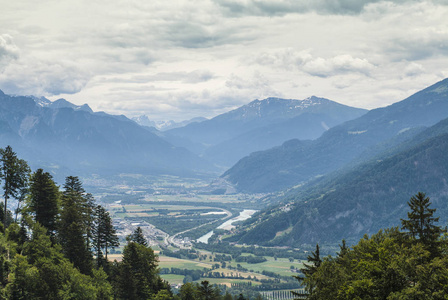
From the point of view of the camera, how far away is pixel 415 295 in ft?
149

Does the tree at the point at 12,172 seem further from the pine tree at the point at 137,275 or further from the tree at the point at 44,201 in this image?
the pine tree at the point at 137,275

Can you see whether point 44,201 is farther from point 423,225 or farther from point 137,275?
point 423,225

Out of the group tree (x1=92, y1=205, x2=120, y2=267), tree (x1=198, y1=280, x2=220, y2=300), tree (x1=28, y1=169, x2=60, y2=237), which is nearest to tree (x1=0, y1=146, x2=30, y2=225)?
tree (x1=28, y1=169, x2=60, y2=237)

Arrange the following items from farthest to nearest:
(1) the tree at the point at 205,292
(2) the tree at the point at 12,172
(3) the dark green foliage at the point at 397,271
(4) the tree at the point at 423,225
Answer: (2) the tree at the point at 12,172 → (1) the tree at the point at 205,292 → (4) the tree at the point at 423,225 → (3) the dark green foliage at the point at 397,271

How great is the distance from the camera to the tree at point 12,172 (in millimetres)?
85938

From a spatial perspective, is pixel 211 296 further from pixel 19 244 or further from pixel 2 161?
pixel 2 161

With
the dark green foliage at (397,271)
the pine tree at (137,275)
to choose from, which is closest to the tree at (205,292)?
the pine tree at (137,275)

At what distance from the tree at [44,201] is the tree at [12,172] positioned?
189cm

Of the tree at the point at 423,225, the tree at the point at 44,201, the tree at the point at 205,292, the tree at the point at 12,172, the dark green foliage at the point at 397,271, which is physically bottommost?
the tree at the point at 205,292

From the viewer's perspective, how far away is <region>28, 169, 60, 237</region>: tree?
293ft

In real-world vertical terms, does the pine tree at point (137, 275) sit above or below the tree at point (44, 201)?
below

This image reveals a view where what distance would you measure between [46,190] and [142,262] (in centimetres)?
2253

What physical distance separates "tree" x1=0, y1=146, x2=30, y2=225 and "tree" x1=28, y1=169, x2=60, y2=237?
189cm

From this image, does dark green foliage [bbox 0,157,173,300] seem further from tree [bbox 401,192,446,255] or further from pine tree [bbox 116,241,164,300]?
tree [bbox 401,192,446,255]
